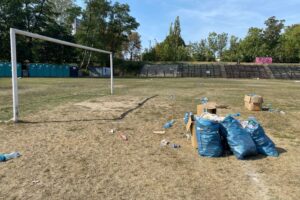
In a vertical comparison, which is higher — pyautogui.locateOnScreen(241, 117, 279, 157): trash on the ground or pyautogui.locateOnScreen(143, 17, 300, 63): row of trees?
pyautogui.locateOnScreen(143, 17, 300, 63): row of trees

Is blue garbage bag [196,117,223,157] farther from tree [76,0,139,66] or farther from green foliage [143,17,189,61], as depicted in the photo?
green foliage [143,17,189,61]

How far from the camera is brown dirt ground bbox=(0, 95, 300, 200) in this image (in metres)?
2.98

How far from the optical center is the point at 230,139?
4.10 m

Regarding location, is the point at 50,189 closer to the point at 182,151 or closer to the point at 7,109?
the point at 182,151

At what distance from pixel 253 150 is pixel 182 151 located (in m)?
1.10

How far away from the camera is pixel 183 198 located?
113 inches

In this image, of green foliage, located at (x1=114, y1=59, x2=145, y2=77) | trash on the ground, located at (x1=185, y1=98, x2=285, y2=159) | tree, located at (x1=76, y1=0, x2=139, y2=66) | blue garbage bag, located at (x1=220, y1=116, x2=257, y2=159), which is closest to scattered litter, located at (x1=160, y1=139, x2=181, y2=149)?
trash on the ground, located at (x1=185, y1=98, x2=285, y2=159)

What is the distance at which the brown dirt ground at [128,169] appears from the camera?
9.78ft

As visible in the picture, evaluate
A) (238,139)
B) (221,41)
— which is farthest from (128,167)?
(221,41)

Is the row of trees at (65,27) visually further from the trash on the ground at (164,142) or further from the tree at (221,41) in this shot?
the trash on the ground at (164,142)

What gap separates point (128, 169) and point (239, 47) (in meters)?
56.2

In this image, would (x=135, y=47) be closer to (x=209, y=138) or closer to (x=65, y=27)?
(x=65, y=27)

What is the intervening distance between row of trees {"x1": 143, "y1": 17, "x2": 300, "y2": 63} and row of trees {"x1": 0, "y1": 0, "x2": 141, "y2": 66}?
15712 millimetres

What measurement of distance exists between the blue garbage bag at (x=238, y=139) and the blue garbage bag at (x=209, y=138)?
149mm
